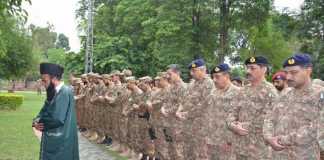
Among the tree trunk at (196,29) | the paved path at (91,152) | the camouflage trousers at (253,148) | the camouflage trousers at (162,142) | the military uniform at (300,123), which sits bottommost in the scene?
the paved path at (91,152)

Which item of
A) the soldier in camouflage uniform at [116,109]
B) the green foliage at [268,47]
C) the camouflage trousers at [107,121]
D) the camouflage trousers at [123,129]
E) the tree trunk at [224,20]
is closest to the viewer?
the camouflage trousers at [123,129]

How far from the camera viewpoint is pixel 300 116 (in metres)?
4.90

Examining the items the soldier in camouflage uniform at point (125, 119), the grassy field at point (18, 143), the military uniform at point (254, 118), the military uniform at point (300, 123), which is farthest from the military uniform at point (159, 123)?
the military uniform at point (300, 123)

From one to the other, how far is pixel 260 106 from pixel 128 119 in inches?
239

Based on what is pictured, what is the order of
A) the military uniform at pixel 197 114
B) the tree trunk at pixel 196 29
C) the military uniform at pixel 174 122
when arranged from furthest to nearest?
the tree trunk at pixel 196 29, the military uniform at pixel 174 122, the military uniform at pixel 197 114

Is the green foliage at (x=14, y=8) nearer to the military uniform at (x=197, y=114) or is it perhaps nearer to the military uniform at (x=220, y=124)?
the military uniform at (x=197, y=114)

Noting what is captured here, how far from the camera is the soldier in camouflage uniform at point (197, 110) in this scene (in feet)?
25.5

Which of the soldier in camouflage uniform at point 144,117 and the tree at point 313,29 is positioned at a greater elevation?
the tree at point 313,29

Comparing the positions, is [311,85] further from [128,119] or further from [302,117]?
[128,119]

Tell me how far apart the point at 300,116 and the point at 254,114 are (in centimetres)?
119

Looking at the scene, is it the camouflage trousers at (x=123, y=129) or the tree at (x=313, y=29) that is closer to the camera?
the camouflage trousers at (x=123, y=129)

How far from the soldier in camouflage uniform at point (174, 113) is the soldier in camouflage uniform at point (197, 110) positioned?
43 cm

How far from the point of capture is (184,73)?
27.8 metres

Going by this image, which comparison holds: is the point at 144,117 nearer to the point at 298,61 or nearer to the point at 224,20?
the point at 298,61
